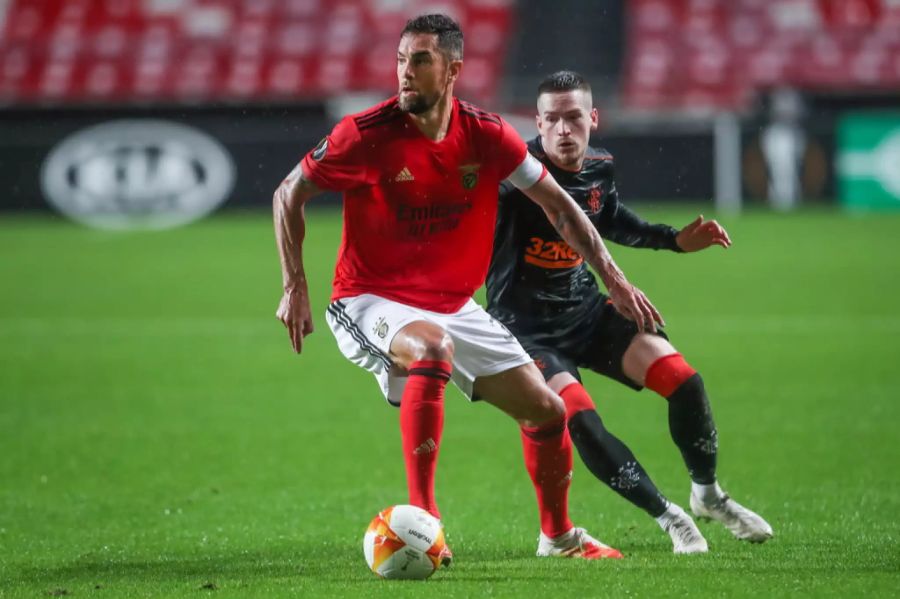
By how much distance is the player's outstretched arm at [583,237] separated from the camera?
538 cm

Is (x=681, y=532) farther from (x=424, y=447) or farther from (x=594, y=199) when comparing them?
(x=594, y=199)

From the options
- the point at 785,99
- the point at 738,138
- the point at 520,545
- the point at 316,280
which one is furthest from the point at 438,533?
the point at 785,99

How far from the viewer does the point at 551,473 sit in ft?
18.3

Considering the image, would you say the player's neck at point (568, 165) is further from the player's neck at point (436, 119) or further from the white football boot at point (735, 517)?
the white football boot at point (735, 517)

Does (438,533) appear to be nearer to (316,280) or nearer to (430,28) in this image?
(430,28)

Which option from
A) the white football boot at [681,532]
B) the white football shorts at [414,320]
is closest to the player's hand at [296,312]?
the white football shorts at [414,320]

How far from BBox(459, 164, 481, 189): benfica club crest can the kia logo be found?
54.4 feet

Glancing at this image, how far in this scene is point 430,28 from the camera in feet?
16.7

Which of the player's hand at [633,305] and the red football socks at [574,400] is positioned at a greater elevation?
the player's hand at [633,305]

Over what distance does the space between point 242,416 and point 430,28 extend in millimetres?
5082

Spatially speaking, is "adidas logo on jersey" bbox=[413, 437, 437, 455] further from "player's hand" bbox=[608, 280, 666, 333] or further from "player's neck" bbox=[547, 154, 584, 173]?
"player's neck" bbox=[547, 154, 584, 173]

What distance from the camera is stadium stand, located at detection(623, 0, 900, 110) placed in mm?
24266

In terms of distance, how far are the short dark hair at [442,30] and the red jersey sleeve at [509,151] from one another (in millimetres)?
343

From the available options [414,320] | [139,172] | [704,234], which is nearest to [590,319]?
[704,234]
